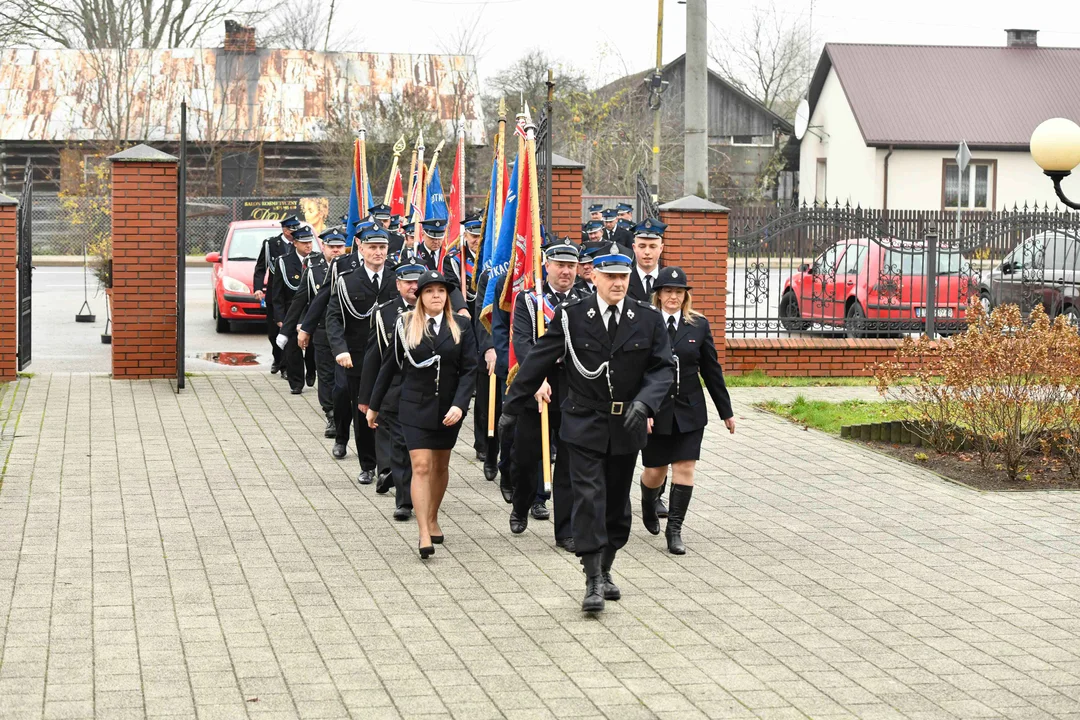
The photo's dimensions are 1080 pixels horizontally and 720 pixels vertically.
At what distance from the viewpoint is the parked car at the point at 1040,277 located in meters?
17.3

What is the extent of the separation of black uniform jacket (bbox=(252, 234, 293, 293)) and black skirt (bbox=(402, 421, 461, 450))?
24.6 ft

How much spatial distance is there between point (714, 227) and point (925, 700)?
10.4m

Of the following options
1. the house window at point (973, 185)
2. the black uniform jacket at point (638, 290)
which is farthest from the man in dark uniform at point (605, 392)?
the house window at point (973, 185)

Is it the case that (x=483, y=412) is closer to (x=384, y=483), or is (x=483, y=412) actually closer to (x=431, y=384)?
(x=384, y=483)

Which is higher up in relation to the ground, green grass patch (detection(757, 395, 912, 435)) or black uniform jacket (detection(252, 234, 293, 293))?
black uniform jacket (detection(252, 234, 293, 293))

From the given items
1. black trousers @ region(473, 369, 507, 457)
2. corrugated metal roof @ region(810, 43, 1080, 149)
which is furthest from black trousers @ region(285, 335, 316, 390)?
corrugated metal roof @ region(810, 43, 1080, 149)

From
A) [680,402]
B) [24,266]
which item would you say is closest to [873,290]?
[680,402]

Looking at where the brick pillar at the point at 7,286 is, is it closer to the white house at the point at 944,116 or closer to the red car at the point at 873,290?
the red car at the point at 873,290

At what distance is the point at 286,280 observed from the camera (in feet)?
49.6

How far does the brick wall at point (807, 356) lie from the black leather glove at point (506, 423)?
6.80 m

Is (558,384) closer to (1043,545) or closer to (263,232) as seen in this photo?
(1043,545)

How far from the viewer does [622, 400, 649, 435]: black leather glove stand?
7.12m

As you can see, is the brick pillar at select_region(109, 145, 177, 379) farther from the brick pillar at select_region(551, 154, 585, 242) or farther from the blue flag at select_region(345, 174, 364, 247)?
the brick pillar at select_region(551, 154, 585, 242)

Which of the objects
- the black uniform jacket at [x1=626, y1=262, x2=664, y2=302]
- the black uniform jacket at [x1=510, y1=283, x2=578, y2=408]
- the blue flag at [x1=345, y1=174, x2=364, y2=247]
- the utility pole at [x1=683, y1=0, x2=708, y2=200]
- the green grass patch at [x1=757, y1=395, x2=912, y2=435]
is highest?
the utility pole at [x1=683, y1=0, x2=708, y2=200]
